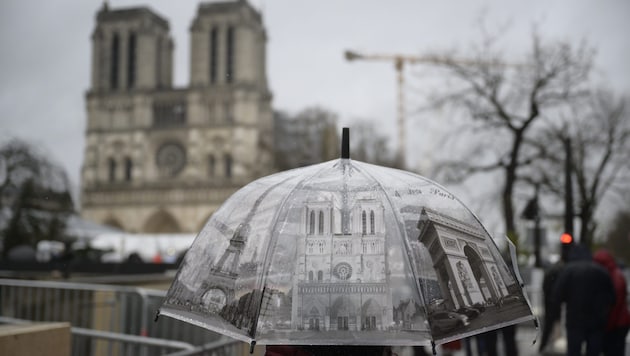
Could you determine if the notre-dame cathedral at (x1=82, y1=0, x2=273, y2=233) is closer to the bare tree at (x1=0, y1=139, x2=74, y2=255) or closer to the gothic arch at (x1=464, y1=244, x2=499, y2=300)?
the bare tree at (x1=0, y1=139, x2=74, y2=255)

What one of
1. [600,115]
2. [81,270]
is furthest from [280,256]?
[600,115]

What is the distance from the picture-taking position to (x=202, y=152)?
85125 millimetres

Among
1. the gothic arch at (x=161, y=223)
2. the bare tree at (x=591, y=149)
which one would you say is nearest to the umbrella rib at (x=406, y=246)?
the bare tree at (x=591, y=149)

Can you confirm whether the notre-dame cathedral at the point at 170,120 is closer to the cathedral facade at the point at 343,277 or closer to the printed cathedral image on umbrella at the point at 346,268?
the printed cathedral image on umbrella at the point at 346,268

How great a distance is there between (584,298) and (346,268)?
18.0 ft

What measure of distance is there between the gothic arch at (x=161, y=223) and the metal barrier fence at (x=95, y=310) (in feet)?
251

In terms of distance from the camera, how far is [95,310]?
9.44m

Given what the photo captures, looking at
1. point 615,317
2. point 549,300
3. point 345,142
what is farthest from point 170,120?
point 345,142

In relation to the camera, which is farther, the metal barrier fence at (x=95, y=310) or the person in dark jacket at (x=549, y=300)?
the person in dark jacket at (x=549, y=300)

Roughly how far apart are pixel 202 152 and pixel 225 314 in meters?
82.7

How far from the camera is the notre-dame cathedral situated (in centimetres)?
8438

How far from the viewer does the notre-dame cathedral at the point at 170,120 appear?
277ft

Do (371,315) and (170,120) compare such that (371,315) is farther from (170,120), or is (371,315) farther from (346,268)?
(170,120)

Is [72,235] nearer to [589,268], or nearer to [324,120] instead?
[589,268]
